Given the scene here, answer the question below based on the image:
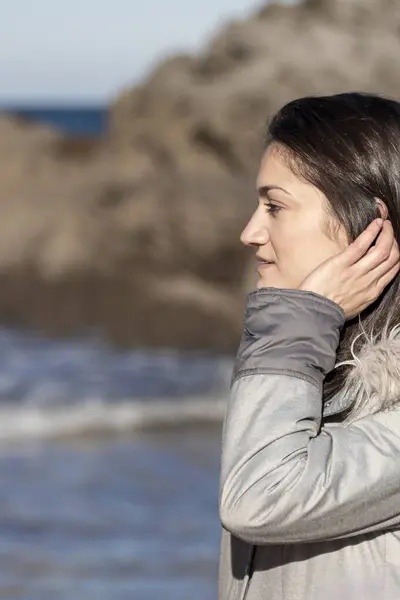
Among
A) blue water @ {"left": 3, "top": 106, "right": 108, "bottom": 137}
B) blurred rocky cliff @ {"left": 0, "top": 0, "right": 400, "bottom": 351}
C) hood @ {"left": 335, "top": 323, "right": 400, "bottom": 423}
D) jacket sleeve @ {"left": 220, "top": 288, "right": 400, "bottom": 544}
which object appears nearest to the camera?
jacket sleeve @ {"left": 220, "top": 288, "right": 400, "bottom": 544}

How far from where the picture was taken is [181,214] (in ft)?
57.4

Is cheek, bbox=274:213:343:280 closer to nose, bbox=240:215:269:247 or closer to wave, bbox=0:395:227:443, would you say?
nose, bbox=240:215:269:247

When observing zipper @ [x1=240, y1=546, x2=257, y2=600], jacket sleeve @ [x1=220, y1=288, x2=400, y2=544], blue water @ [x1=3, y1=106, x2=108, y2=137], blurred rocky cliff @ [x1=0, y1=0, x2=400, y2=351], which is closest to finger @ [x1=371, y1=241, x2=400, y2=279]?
jacket sleeve @ [x1=220, y1=288, x2=400, y2=544]

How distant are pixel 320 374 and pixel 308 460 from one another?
5.1 inches

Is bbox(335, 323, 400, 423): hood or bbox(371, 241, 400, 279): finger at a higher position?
bbox(371, 241, 400, 279): finger

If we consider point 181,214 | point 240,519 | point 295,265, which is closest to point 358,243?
point 295,265

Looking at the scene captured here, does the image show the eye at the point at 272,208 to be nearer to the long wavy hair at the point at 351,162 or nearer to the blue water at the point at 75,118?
the long wavy hair at the point at 351,162

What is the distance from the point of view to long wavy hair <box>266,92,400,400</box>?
1921 mm

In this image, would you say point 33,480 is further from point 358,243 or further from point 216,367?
point 358,243

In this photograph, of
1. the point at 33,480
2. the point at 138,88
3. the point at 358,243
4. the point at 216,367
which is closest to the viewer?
the point at 358,243

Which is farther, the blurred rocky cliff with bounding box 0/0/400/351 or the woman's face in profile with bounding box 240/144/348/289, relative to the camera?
the blurred rocky cliff with bounding box 0/0/400/351

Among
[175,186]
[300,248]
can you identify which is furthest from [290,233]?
[175,186]

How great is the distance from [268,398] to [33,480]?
611 cm

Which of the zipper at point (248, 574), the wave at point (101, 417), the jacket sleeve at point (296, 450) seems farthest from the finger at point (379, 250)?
the wave at point (101, 417)
